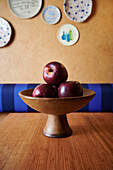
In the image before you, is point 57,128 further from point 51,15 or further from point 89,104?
point 51,15

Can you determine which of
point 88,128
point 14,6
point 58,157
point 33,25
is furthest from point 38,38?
point 58,157

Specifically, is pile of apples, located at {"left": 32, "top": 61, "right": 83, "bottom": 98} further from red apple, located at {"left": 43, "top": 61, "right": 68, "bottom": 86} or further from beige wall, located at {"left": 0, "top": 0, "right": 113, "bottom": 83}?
beige wall, located at {"left": 0, "top": 0, "right": 113, "bottom": 83}

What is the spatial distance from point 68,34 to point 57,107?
1.53m

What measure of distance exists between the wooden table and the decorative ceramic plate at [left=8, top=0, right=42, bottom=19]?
1471 millimetres

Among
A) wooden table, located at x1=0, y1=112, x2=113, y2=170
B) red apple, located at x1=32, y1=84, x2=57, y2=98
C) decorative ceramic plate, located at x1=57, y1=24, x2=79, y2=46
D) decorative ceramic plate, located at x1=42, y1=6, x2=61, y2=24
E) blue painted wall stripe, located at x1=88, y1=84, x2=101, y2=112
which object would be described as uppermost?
decorative ceramic plate, located at x1=42, y1=6, x2=61, y2=24

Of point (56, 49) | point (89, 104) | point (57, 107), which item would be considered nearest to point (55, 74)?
point (57, 107)

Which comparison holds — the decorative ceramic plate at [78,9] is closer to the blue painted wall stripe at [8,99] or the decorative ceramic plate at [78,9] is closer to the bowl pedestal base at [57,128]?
the blue painted wall stripe at [8,99]

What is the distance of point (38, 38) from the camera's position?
6.40 feet

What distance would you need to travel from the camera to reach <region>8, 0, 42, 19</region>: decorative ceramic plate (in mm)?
1878

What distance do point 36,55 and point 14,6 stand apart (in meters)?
0.62

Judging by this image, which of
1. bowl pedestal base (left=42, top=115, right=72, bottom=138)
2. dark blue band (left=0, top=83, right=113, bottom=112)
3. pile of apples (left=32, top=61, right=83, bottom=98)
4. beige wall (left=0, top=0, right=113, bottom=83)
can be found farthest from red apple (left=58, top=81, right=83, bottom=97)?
beige wall (left=0, top=0, right=113, bottom=83)

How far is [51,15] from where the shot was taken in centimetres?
189

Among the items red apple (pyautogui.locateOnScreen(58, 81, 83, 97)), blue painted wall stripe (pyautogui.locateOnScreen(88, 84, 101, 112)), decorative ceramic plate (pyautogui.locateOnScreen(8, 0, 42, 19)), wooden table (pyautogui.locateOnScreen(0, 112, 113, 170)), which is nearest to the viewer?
wooden table (pyautogui.locateOnScreen(0, 112, 113, 170))

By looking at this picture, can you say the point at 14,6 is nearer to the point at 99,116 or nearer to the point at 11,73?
the point at 11,73
